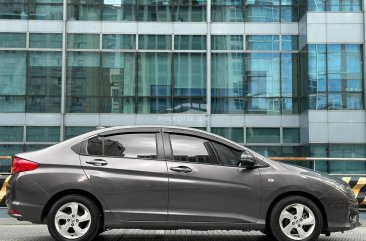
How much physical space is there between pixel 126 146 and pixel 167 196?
0.85 m

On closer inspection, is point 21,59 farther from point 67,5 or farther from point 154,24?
point 154,24

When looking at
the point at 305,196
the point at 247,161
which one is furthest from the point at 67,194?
the point at 305,196

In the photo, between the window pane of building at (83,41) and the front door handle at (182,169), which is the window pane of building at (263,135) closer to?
the window pane of building at (83,41)

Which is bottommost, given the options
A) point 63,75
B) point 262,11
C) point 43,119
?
point 43,119

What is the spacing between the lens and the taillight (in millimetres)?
7012

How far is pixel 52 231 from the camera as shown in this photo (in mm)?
6906

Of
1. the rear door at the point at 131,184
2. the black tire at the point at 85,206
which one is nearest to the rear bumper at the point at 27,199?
the black tire at the point at 85,206

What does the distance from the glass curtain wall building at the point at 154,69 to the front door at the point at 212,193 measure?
64.4 ft

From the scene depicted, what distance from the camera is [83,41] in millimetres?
27344

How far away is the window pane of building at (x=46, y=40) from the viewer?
27.1 meters

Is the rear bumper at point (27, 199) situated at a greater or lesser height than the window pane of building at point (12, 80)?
lesser

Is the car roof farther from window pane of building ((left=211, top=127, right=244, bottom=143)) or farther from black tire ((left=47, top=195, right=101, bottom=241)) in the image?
window pane of building ((left=211, top=127, right=244, bottom=143))

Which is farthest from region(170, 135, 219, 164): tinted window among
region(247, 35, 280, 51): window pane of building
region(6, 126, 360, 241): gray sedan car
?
region(247, 35, 280, 51): window pane of building

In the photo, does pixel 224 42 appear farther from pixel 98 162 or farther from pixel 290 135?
pixel 98 162
